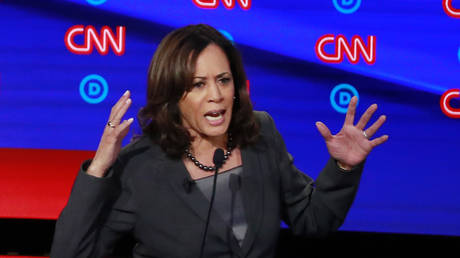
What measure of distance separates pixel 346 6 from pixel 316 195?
44.8 inches

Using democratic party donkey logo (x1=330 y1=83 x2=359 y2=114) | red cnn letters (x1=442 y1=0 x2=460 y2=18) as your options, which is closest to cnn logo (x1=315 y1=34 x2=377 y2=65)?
democratic party donkey logo (x1=330 y1=83 x2=359 y2=114)

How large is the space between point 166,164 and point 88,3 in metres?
1.18

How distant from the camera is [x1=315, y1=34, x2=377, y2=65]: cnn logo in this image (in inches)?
93.0

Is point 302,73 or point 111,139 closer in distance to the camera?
point 111,139

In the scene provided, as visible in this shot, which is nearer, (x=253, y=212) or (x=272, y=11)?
(x=253, y=212)

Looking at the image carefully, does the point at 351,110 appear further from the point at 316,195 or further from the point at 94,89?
the point at 94,89

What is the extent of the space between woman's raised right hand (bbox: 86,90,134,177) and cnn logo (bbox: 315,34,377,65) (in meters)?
1.23

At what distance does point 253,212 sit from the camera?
4.66 ft

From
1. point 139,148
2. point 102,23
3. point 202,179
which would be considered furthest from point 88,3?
point 202,179

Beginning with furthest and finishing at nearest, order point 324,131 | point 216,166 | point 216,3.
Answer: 1. point 216,3
2. point 324,131
3. point 216,166

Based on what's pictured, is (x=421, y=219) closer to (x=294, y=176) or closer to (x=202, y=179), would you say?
(x=294, y=176)

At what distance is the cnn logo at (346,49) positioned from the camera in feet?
7.75

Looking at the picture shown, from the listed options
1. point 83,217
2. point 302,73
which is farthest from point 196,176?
point 302,73

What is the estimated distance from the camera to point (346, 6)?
2354mm
